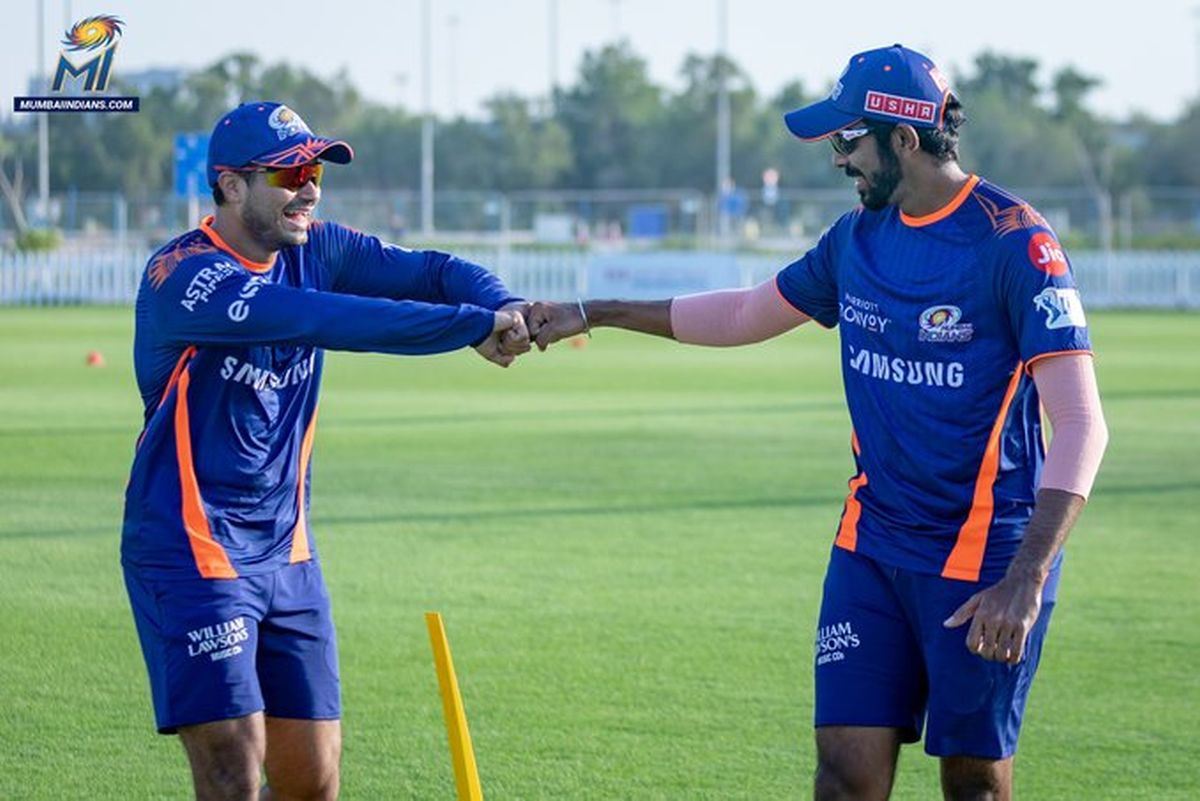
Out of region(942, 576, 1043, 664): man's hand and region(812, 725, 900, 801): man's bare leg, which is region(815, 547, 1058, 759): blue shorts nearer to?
region(812, 725, 900, 801): man's bare leg

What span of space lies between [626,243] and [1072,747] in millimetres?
51159

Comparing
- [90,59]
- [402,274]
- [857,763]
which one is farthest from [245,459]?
[90,59]

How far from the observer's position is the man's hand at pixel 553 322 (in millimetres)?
6668

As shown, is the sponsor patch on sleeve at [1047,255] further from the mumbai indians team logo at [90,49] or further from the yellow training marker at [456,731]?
the mumbai indians team logo at [90,49]

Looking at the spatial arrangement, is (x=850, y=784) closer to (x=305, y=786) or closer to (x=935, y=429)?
(x=935, y=429)

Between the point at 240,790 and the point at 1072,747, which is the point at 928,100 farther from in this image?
the point at 1072,747

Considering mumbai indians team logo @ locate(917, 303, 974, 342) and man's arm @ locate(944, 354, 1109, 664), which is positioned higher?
mumbai indians team logo @ locate(917, 303, 974, 342)

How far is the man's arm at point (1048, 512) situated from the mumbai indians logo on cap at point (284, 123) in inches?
86.7

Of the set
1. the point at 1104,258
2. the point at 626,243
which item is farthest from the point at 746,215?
the point at 1104,258

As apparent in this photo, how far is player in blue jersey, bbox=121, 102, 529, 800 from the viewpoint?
18.0 feet

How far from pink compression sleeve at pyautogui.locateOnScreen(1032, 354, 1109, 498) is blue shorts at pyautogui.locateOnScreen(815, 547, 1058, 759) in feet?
1.30

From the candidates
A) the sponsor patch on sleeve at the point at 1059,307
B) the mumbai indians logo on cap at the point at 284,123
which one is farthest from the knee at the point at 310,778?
the sponsor patch on sleeve at the point at 1059,307

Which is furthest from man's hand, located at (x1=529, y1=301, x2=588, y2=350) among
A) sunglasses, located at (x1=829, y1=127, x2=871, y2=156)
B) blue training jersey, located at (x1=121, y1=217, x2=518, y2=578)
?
sunglasses, located at (x1=829, y1=127, x2=871, y2=156)

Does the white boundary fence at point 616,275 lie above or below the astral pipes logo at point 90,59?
below
